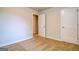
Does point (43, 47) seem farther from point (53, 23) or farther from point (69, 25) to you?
point (53, 23)

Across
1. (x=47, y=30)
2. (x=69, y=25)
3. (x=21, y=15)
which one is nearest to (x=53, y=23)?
(x=47, y=30)

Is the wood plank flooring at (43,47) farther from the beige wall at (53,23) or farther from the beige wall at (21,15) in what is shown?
the beige wall at (53,23)

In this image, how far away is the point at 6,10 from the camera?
9.05 feet

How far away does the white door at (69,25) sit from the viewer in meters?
3.15

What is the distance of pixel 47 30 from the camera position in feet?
14.6

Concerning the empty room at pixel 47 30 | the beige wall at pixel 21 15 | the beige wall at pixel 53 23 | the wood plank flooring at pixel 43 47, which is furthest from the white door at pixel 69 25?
the beige wall at pixel 21 15

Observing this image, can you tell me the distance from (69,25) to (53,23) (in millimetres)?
898

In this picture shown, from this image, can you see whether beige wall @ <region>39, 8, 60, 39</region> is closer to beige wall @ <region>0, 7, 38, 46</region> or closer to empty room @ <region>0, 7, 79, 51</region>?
empty room @ <region>0, 7, 79, 51</region>
